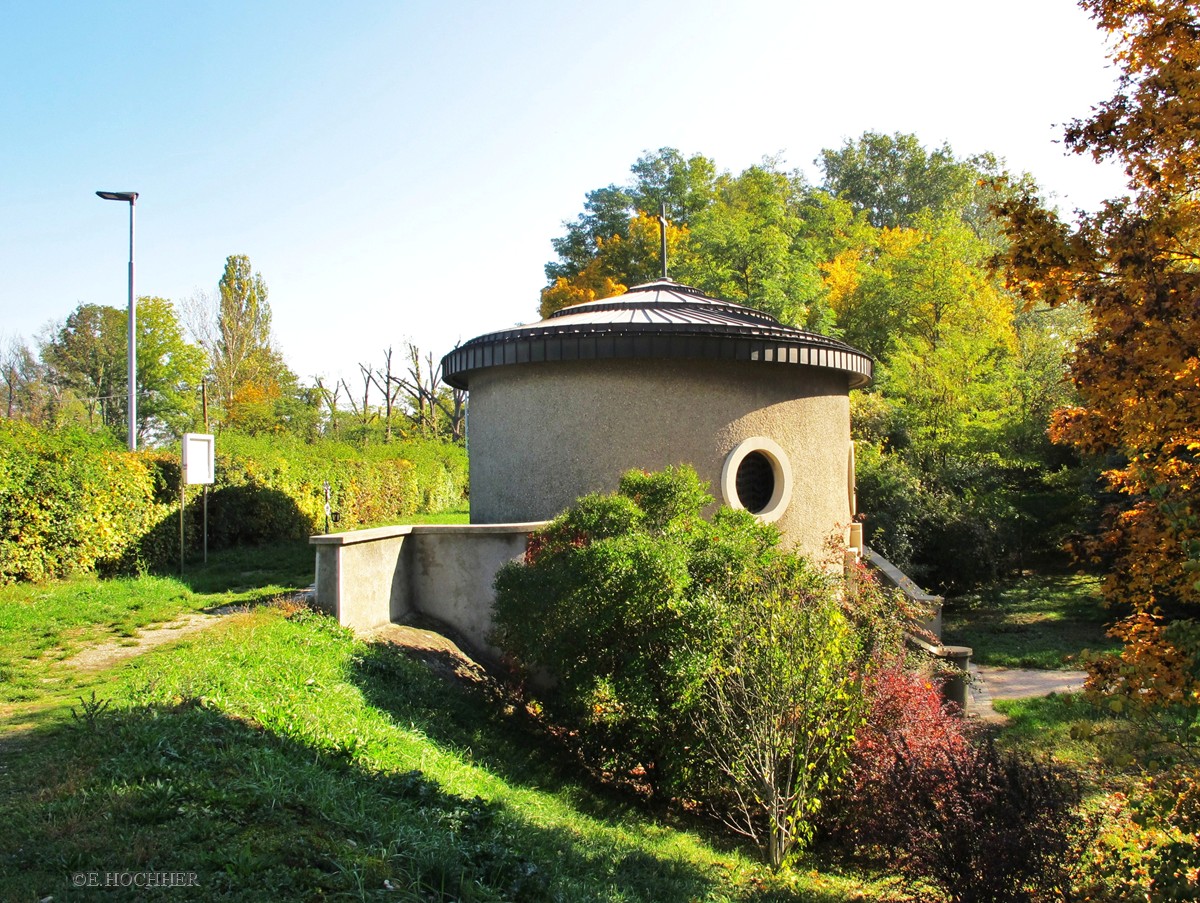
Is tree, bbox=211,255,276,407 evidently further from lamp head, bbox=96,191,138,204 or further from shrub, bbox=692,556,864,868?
shrub, bbox=692,556,864,868

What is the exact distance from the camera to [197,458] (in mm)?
12258

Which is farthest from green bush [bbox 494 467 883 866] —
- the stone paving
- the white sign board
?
the white sign board

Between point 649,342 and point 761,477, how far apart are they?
2.55 m

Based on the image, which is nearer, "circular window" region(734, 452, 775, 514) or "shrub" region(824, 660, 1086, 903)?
"shrub" region(824, 660, 1086, 903)

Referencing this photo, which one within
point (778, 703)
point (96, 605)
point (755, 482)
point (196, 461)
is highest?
point (196, 461)

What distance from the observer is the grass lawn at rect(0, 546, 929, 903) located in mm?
3961

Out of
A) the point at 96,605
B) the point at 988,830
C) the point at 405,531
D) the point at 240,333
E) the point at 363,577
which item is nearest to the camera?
the point at 988,830

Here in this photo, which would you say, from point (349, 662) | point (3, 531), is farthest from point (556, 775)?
point (3, 531)

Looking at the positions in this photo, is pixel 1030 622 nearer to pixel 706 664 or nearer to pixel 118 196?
pixel 706 664

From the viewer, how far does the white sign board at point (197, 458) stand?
1199 cm

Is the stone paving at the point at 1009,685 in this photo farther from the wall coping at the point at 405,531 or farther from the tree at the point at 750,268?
the tree at the point at 750,268

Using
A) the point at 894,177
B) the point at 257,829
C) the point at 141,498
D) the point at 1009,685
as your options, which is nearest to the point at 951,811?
the point at 257,829

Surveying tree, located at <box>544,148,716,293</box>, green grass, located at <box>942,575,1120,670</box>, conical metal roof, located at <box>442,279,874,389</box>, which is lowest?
green grass, located at <box>942,575,1120,670</box>

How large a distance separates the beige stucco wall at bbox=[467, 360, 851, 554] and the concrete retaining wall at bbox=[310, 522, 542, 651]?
3.66 feet
